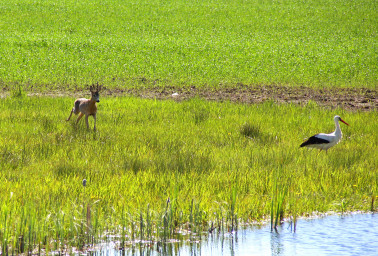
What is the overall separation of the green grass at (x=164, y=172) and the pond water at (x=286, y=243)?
224 mm

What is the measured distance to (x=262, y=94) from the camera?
18156mm

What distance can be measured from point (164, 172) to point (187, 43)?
2471 cm

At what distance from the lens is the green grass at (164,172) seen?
234 inches

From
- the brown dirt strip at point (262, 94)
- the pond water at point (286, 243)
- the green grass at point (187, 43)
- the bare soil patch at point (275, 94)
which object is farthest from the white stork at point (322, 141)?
the green grass at point (187, 43)

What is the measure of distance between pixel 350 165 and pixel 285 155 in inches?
44.3

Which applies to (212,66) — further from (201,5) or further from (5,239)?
(201,5)

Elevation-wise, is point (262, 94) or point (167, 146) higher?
point (262, 94)

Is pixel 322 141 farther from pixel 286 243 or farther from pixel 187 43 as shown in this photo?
pixel 187 43

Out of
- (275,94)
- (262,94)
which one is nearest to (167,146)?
(262,94)

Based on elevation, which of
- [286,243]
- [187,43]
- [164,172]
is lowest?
[286,243]

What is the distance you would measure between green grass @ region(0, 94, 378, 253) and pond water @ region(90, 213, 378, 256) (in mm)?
224

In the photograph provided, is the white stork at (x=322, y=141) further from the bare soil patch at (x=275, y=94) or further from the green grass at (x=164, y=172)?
the bare soil patch at (x=275, y=94)

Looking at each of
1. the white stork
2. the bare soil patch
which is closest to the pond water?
the white stork

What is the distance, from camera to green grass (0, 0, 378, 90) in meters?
22.7
